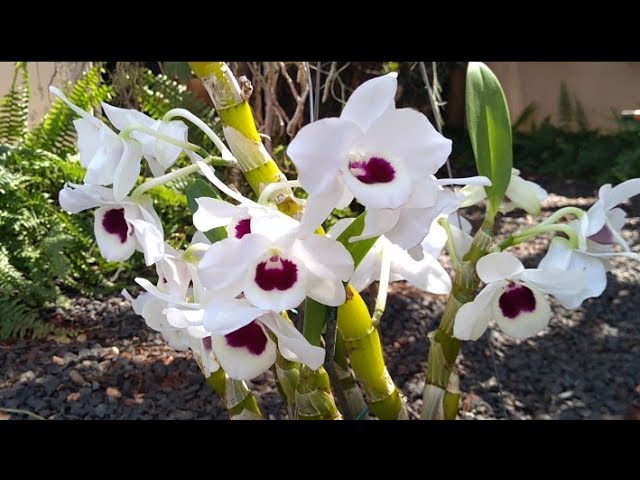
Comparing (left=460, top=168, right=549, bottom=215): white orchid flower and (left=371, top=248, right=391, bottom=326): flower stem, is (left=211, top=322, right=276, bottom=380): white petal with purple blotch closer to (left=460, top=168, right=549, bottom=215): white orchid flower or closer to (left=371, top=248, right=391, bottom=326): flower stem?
(left=371, top=248, right=391, bottom=326): flower stem

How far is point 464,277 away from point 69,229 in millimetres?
2242

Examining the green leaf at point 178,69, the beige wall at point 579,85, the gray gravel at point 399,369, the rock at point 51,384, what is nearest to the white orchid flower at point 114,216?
the gray gravel at point 399,369

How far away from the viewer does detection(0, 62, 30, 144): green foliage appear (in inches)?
118

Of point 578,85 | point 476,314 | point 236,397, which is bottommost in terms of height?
point 578,85

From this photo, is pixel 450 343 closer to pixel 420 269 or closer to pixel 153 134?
pixel 420 269

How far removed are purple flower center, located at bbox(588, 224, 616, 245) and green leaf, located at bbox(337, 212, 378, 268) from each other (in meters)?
0.34

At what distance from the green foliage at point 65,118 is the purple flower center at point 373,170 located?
2567 millimetres

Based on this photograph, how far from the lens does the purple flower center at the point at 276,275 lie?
2.18 ft

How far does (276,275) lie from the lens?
667 mm

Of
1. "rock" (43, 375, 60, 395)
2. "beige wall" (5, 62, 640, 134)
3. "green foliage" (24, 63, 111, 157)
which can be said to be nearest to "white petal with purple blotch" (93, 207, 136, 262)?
"rock" (43, 375, 60, 395)

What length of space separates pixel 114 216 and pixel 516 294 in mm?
534

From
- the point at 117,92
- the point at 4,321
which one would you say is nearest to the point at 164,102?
the point at 117,92

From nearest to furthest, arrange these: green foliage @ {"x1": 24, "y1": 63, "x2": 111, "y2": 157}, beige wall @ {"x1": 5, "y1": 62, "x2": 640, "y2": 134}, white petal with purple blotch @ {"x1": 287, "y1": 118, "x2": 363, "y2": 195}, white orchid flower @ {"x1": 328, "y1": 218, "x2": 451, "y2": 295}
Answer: white petal with purple blotch @ {"x1": 287, "y1": 118, "x2": 363, "y2": 195} → white orchid flower @ {"x1": 328, "y1": 218, "x2": 451, "y2": 295} → green foliage @ {"x1": 24, "y1": 63, "x2": 111, "y2": 157} → beige wall @ {"x1": 5, "y1": 62, "x2": 640, "y2": 134}

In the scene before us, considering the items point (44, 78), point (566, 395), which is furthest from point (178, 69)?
point (566, 395)
